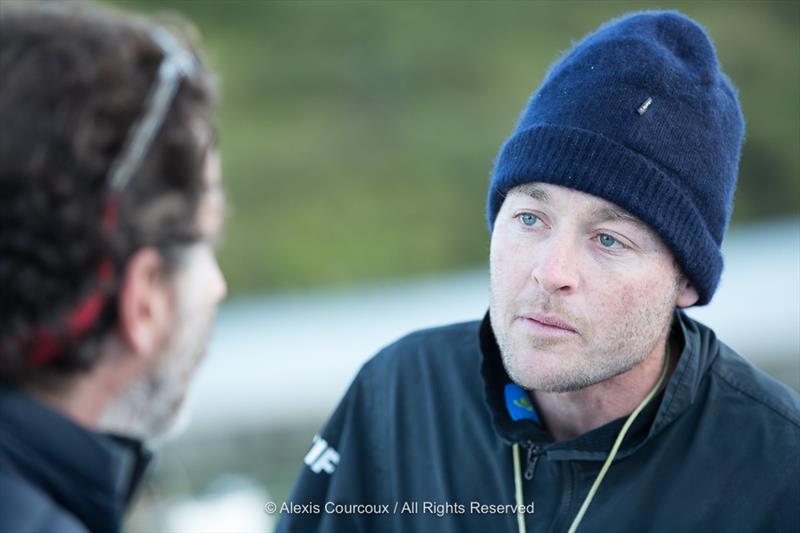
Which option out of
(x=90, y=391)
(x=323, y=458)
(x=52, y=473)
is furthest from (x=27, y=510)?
(x=323, y=458)

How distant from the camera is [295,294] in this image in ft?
30.1

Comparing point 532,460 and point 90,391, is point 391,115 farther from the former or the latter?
point 90,391

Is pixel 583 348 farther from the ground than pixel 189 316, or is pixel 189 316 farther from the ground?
pixel 583 348

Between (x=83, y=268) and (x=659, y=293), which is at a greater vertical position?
(x=659, y=293)

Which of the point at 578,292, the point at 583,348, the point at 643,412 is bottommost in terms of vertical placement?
the point at 643,412

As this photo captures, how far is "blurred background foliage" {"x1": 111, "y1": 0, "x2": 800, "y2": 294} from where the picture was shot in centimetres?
1016

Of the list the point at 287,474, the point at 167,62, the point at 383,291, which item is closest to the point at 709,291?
the point at 167,62

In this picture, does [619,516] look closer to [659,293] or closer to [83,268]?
[659,293]

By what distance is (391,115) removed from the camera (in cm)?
1221

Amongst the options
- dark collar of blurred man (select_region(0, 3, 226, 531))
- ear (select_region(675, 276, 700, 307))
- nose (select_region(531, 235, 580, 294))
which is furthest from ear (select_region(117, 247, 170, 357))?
ear (select_region(675, 276, 700, 307))

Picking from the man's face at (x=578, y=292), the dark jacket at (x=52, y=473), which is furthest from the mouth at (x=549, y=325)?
the dark jacket at (x=52, y=473)

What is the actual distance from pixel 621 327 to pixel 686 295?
0.88 ft

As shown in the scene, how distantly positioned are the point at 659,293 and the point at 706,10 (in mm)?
11555

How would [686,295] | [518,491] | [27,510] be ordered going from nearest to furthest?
1. [27,510]
2. [518,491]
3. [686,295]
